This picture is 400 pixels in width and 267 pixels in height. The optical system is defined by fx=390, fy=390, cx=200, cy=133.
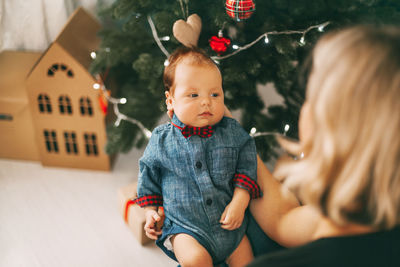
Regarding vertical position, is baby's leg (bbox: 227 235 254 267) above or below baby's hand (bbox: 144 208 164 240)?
below

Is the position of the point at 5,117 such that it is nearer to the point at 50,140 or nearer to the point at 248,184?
the point at 50,140

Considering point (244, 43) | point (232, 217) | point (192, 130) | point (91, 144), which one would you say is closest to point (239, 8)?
point (244, 43)

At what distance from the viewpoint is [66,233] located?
5.19 ft

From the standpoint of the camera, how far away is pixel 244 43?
57.1 inches

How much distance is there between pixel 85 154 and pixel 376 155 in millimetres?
1509

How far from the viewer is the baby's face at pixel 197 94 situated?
1.01 metres

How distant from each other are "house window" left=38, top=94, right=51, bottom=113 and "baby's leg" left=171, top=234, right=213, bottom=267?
1030 millimetres

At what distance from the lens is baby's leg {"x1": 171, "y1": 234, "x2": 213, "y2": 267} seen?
0.98 m

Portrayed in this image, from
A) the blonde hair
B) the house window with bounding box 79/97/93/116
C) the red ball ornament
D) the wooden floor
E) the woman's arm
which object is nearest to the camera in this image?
the blonde hair

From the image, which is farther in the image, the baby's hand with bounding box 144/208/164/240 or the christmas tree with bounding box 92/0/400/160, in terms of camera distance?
the christmas tree with bounding box 92/0/400/160

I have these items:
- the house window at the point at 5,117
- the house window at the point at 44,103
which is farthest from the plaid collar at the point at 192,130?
the house window at the point at 5,117

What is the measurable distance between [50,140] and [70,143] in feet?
0.31

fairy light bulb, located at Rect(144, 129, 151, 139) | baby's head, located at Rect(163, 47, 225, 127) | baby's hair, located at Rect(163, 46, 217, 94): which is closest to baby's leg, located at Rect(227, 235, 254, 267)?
baby's head, located at Rect(163, 47, 225, 127)

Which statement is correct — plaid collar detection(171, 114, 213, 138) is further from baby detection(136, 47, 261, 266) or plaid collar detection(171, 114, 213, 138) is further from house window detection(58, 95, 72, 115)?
house window detection(58, 95, 72, 115)
